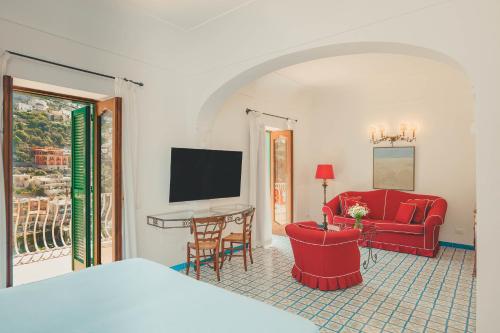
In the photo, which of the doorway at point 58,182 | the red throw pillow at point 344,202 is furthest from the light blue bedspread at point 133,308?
the red throw pillow at point 344,202

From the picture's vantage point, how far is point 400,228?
5.06m

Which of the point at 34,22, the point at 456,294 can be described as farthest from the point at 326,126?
the point at 34,22

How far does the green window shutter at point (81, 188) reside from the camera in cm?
378

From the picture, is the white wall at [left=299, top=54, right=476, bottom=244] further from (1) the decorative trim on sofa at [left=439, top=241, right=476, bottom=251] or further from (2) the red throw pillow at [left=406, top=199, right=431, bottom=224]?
(2) the red throw pillow at [left=406, top=199, right=431, bottom=224]

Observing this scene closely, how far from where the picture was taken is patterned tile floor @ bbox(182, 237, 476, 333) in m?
2.83

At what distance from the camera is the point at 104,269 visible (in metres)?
2.21

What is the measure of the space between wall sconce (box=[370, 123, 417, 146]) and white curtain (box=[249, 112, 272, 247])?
258 cm

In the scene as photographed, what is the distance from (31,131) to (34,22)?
2645 millimetres

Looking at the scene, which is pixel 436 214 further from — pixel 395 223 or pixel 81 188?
pixel 81 188

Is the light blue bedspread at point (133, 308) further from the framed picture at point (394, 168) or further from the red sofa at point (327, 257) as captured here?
the framed picture at point (394, 168)

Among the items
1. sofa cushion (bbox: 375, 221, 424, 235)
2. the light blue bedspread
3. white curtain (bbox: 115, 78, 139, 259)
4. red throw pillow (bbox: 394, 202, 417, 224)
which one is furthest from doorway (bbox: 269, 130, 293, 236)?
the light blue bedspread

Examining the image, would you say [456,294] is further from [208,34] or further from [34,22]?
[34,22]

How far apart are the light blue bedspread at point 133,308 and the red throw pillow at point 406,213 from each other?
4.40 m

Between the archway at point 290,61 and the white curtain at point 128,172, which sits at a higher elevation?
the archway at point 290,61
